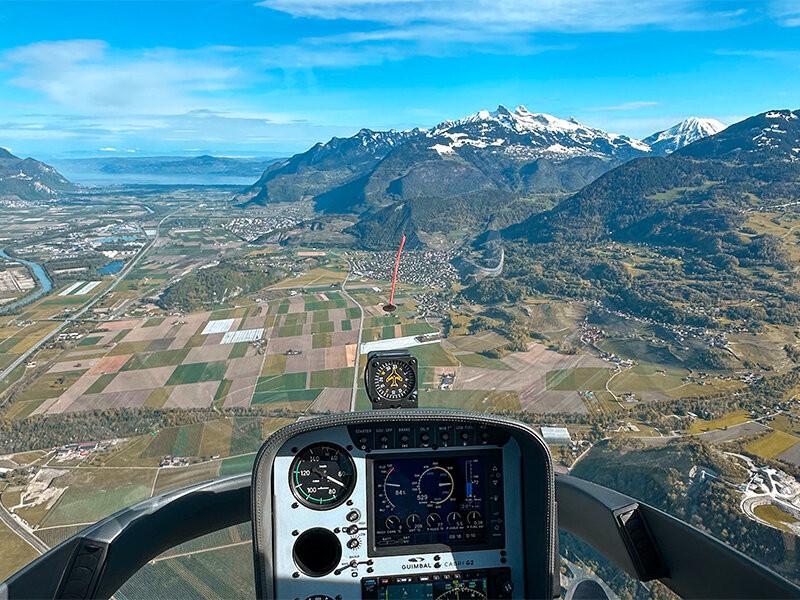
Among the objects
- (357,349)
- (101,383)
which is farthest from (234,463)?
(101,383)

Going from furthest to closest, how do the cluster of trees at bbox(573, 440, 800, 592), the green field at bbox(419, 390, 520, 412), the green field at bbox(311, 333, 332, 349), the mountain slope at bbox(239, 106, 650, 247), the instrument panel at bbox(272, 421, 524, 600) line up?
the mountain slope at bbox(239, 106, 650, 247) < the green field at bbox(311, 333, 332, 349) < the green field at bbox(419, 390, 520, 412) < the cluster of trees at bbox(573, 440, 800, 592) < the instrument panel at bbox(272, 421, 524, 600)

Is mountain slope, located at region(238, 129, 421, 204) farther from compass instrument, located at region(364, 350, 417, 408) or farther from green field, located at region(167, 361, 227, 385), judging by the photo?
compass instrument, located at region(364, 350, 417, 408)

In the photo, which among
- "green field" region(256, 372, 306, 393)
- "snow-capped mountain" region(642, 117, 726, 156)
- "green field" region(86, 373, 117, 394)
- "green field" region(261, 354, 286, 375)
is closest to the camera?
"green field" region(256, 372, 306, 393)

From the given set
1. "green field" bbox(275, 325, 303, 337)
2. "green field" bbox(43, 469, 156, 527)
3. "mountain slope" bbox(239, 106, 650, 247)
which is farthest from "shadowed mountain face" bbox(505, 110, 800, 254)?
"green field" bbox(43, 469, 156, 527)

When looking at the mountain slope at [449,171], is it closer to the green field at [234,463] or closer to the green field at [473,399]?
the green field at [473,399]

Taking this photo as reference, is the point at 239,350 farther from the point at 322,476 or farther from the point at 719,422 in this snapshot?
the point at 322,476

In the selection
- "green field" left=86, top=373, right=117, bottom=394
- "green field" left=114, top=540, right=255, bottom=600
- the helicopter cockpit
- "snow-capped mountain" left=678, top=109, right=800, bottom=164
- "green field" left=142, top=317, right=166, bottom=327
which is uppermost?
"snow-capped mountain" left=678, top=109, right=800, bottom=164

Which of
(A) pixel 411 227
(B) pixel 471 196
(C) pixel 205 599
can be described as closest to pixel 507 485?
(C) pixel 205 599
